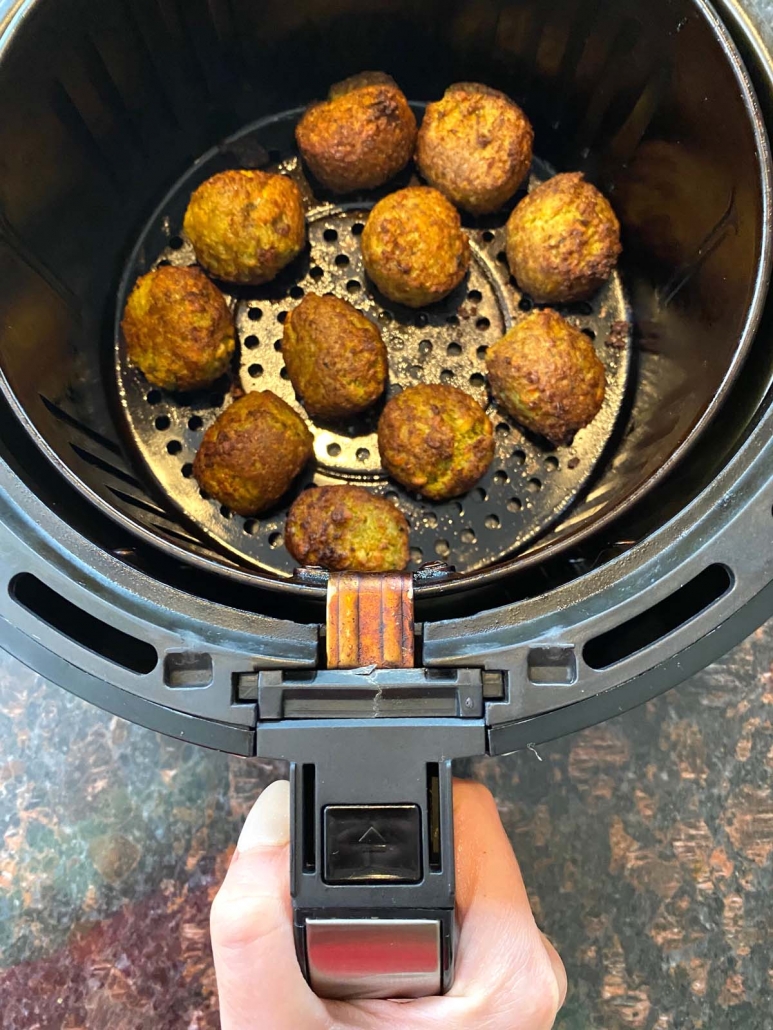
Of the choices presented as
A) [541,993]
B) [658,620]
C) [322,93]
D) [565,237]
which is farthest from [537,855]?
[322,93]

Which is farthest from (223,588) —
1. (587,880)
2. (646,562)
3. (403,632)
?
(587,880)

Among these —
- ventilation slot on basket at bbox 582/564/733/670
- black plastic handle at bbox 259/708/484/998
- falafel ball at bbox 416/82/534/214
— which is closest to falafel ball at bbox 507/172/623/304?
falafel ball at bbox 416/82/534/214

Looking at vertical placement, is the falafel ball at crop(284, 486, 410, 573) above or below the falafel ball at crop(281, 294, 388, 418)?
below

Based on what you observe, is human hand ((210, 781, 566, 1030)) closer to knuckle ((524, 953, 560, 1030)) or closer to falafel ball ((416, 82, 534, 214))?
knuckle ((524, 953, 560, 1030))

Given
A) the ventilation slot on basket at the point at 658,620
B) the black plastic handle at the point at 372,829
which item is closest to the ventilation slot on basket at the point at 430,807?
the black plastic handle at the point at 372,829

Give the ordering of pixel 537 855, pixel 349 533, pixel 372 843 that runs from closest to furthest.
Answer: pixel 372 843 → pixel 349 533 → pixel 537 855

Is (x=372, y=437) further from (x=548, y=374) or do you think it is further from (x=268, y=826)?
(x=268, y=826)

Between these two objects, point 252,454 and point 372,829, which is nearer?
point 372,829
